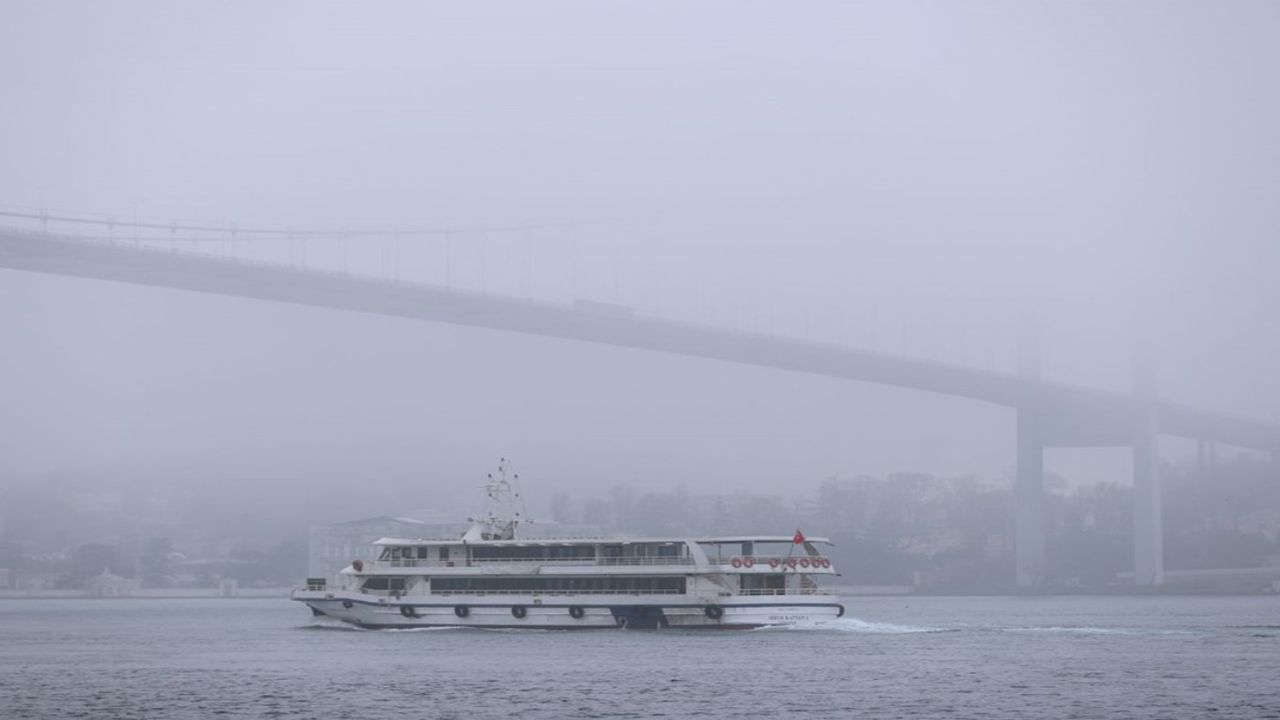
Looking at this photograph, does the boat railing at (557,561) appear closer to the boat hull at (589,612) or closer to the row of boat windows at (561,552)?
the row of boat windows at (561,552)

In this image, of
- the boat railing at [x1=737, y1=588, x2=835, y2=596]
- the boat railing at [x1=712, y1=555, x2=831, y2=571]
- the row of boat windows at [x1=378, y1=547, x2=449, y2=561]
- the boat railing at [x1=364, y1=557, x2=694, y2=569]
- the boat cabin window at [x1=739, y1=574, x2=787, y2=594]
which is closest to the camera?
the boat railing at [x1=712, y1=555, x2=831, y2=571]

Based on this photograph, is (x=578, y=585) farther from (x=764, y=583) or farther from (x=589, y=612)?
(x=764, y=583)

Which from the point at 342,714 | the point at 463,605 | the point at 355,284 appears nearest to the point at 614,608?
the point at 463,605

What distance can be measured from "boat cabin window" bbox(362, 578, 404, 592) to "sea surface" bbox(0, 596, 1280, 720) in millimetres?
1328

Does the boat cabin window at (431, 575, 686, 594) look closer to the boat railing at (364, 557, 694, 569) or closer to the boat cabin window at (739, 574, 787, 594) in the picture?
the boat railing at (364, 557, 694, 569)

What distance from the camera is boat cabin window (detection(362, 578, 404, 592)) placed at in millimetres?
57438

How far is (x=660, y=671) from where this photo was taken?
4300 cm

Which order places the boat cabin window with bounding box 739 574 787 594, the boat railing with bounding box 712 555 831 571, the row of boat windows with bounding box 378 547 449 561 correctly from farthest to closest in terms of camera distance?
1. the row of boat windows with bounding box 378 547 449 561
2. the boat cabin window with bounding box 739 574 787 594
3. the boat railing with bounding box 712 555 831 571

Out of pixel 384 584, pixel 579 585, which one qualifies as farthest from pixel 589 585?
pixel 384 584

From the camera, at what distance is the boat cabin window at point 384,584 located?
57.4m

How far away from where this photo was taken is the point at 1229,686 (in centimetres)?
3981

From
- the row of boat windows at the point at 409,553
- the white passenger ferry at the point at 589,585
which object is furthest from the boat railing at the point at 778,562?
the row of boat windows at the point at 409,553

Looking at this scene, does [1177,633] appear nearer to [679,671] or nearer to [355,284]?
[679,671]

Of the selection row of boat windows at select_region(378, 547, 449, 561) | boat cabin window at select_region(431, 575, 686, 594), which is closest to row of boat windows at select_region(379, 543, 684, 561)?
row of boat windows at select_region(378, 547, 449, 561)
